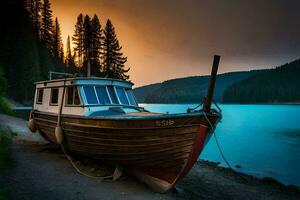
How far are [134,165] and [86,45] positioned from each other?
158 feet

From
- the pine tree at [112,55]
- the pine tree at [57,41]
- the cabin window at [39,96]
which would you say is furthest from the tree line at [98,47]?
the cabin window at [39,96]

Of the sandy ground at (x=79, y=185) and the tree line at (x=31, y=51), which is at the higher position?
the tree line at (x=31, y=51)

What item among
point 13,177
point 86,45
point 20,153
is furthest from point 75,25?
point 13,177

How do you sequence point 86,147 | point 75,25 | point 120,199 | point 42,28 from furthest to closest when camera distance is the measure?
point 42,28, point 75,25, point 86,147, point 120,199

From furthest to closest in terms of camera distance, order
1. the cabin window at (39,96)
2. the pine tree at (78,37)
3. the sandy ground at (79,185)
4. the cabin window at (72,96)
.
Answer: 1. the pine tree at (78,37)
2. the cabin window at (39,96)
3. the cabin window at (72,96)
4. the sandy ground at (79,185)

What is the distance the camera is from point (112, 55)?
52.1 metres

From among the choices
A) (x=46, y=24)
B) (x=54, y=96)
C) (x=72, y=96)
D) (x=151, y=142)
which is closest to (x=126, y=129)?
(x=151, y=142)

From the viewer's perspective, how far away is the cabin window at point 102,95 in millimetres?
12570

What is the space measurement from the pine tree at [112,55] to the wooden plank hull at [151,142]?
1598 inches

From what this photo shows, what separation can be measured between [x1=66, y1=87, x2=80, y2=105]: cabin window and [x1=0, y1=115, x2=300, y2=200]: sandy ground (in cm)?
266

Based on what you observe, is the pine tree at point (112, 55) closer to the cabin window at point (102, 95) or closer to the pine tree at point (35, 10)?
the pine tree at point (35, 10)

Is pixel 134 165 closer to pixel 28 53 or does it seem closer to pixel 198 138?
pixel 198 138

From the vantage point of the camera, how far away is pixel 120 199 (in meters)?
9.83

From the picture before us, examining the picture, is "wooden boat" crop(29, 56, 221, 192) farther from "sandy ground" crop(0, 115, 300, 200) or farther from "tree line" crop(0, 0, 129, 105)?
"tree line" crop(0, 0, 129, 105)
